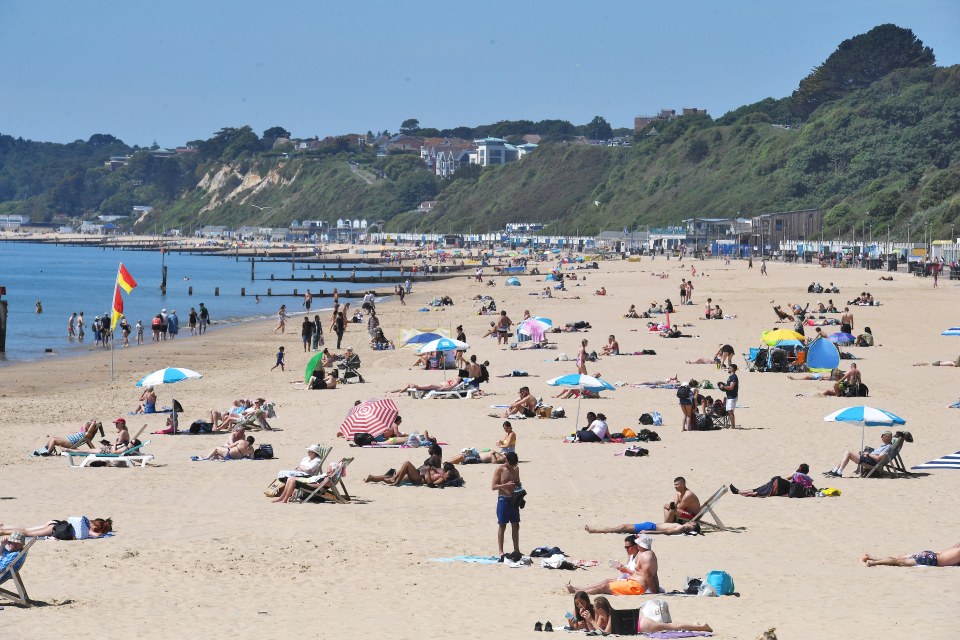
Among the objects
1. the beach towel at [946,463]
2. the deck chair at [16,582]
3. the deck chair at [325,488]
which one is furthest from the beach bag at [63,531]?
the beach towel at [946,463]

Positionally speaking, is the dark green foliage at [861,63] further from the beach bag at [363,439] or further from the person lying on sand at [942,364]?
the beach bag at [363,439]

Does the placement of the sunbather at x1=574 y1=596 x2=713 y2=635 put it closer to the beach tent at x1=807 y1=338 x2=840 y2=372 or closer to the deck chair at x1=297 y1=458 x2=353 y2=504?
the deck chair at x1=297 y1=458 x2=353 y2=504

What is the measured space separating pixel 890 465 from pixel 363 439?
23.6 ft

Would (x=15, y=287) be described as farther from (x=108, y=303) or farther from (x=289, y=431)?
(x=289, y=431)

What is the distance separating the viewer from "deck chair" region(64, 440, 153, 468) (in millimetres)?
16188

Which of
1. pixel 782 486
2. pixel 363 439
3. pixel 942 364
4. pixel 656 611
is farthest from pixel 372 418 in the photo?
pixel 942 364

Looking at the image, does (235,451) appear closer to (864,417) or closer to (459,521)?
(459,521)

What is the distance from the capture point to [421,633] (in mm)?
9188

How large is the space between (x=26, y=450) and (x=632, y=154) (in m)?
160

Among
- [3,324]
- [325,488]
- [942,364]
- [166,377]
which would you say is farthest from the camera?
[3,324]

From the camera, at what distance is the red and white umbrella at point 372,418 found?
1788 centimetres

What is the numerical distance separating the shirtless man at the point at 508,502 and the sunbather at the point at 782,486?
3735 millimetres

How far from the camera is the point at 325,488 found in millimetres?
13984

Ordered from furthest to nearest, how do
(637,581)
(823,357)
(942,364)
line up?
1. (942,364)
2. (823,357)
3. (637,581)
